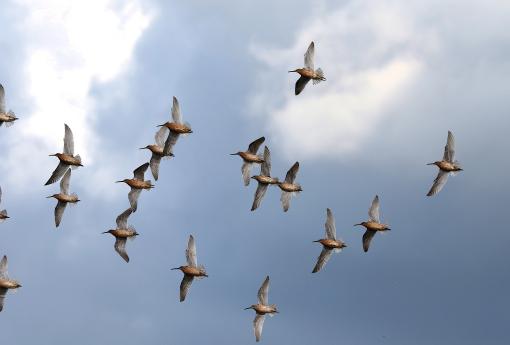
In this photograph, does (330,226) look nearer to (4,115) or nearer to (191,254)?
(191,254)

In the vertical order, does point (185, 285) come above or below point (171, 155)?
below

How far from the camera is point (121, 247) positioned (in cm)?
11531

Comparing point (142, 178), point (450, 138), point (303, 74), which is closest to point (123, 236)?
point (142, 178)

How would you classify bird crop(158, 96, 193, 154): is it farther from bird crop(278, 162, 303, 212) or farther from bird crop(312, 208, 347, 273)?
bird crop(312, 208, 347, 273)

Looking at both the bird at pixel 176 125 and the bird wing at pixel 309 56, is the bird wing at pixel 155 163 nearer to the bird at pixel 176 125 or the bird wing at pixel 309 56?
the bird at pixel 176 125

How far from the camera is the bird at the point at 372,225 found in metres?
112

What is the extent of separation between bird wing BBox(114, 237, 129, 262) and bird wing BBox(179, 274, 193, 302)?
21.1ft

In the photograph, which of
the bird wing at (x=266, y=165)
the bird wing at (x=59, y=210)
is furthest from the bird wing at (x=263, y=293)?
the bird wing at (x=59, y=210)

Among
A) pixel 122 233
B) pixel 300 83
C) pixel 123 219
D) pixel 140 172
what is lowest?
pixel 122 233

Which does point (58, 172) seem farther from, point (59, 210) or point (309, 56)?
point (309, 56)

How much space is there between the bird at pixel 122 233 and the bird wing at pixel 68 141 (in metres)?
7.96

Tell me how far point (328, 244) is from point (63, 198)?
24.9m

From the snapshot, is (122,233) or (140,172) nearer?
(122,233)

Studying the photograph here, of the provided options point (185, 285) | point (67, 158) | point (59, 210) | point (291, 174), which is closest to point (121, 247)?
point (59, 210)
